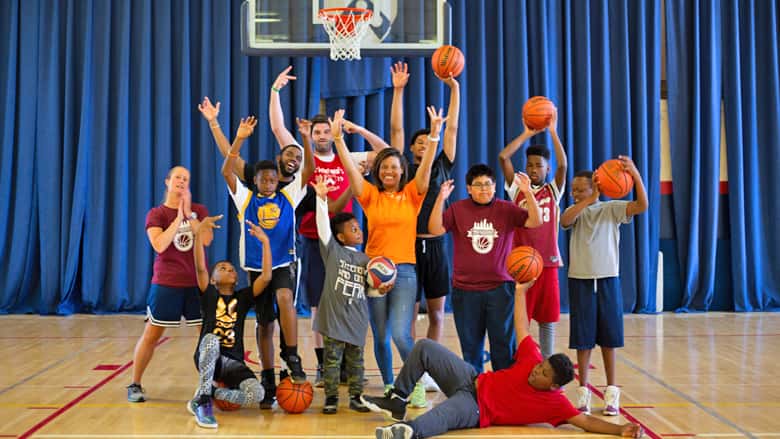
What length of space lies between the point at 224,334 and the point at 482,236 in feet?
4.79

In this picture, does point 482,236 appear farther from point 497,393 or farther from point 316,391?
point 316,391

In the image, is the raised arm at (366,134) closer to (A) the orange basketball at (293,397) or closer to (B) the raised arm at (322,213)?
(B) the raised arm at (322,213)

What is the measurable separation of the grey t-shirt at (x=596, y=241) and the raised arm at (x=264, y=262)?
5.44ft

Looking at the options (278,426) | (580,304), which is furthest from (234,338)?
(580,304)

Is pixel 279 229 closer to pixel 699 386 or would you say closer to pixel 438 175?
pixel 438 175

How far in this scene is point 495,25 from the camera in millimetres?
8344

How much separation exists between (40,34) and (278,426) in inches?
236

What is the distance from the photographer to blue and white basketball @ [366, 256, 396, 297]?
3996mm

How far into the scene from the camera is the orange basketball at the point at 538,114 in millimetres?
4578

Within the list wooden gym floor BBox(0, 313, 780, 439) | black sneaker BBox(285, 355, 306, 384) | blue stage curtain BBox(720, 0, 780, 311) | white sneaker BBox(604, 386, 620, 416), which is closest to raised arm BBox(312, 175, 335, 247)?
black sneaker BBox(285, 355, 306, 384)

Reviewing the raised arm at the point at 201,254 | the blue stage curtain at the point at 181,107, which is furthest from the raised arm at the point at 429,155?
the blue stage curtain at the point at 181,107

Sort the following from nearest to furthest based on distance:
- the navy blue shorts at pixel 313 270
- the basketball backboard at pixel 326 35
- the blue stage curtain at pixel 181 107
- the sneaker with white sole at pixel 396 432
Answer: the sneaker with white sole at pixel 396 432 → the navy blue shorts at pixel 313 270 → the basketball backboard at pixel 326 35 → the blue stage curtain at pixel 181 107

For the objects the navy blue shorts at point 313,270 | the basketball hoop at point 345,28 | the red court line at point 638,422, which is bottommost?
the red court line at point 638,422

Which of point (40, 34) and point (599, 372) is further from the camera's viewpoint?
point (40, 34)
